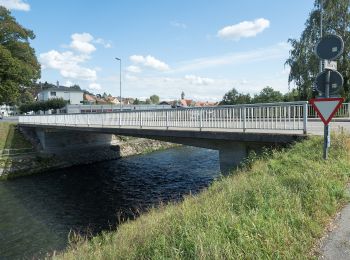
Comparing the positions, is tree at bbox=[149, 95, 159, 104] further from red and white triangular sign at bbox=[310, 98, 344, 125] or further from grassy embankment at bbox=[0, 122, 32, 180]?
red and white triangular sign at bbox=[310, 98, 344, 125]

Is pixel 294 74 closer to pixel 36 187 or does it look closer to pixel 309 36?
pixel 309 36

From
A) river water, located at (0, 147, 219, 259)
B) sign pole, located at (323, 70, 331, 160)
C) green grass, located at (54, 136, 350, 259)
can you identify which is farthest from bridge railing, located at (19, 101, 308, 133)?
river water, located at (0, 147, 219, 259)

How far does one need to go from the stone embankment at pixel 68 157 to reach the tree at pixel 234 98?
27.8 m

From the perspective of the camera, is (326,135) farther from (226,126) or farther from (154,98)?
(154,98)

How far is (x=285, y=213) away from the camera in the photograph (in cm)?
495

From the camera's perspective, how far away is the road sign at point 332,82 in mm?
7988

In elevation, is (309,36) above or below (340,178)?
above

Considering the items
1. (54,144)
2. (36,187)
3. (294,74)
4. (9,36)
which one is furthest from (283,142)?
(9,36)

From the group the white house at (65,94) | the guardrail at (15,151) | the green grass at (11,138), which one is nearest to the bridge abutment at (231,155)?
the guardrail at (15,151)

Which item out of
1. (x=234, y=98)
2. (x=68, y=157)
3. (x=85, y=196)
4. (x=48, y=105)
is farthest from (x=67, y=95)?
(x=85, y=196)

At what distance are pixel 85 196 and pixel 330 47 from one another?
644 inches

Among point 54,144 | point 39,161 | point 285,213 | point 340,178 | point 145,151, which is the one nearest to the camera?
point 285,213

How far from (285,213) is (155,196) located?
48.1 ft

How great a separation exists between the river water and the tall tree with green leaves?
10.8 metres
